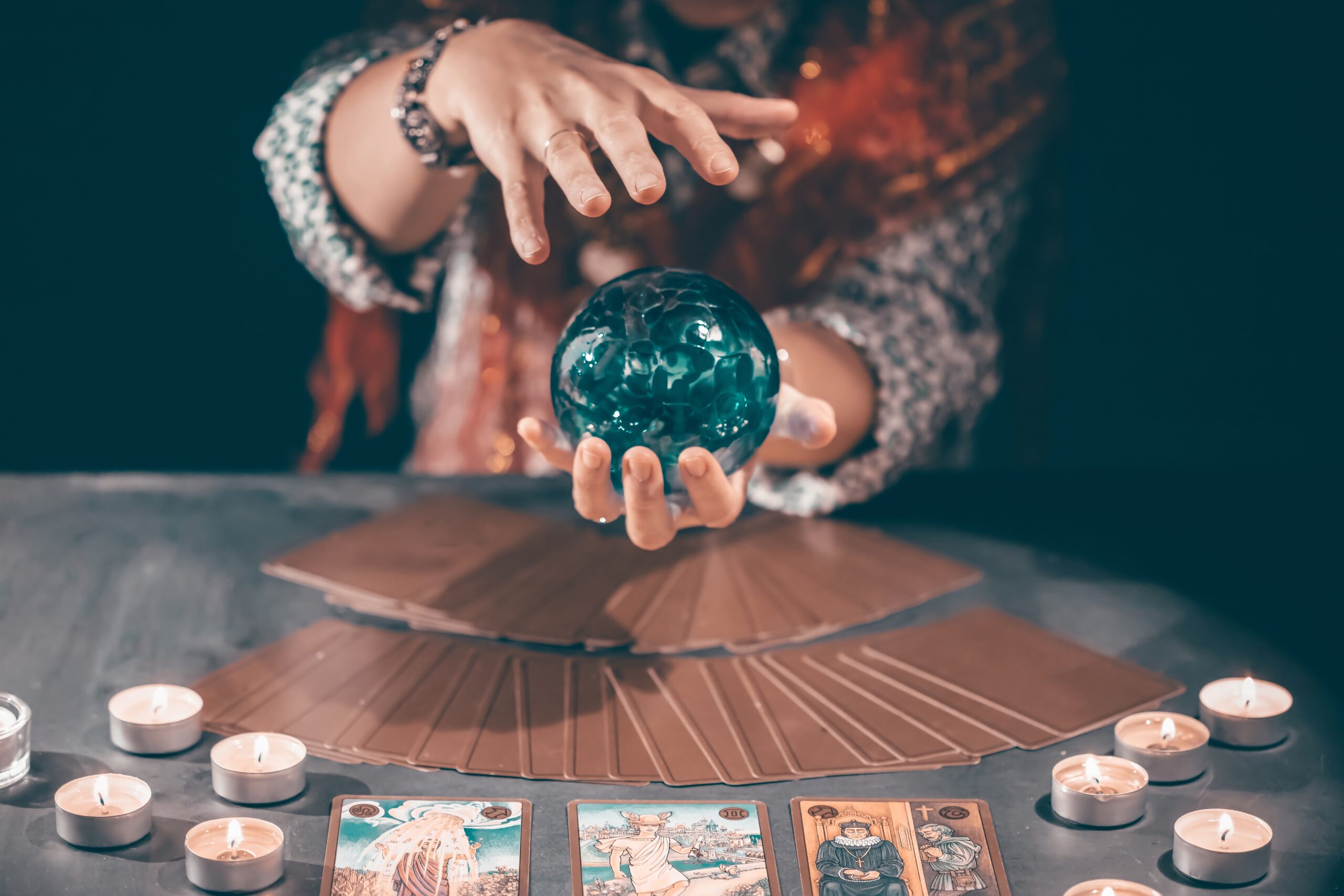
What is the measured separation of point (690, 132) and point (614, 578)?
596 millimetres

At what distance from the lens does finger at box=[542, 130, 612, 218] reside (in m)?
1.12

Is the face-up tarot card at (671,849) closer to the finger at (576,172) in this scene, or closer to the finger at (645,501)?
the finger at (645,501)

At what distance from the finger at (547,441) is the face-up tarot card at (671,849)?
357mm

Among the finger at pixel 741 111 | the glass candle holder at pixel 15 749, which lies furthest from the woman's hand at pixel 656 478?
the glass candle holder at pixel 15 749

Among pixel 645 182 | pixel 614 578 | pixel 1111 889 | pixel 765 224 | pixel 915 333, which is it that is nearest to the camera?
pixel 1111 889

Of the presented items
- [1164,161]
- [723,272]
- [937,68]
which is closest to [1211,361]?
[1164,161]

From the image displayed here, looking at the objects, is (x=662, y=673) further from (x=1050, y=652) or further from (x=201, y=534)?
(x=201, y=534)

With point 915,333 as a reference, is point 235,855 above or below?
below

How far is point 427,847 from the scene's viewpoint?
104cm

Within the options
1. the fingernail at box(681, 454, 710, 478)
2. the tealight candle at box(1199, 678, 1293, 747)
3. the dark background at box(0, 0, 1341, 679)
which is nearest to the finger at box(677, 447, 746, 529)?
the fingernail at box(681, 454, 710, 478)

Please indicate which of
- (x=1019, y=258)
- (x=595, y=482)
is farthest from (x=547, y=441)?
(x=1019, y=258)

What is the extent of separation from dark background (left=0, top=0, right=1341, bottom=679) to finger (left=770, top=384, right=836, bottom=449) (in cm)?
105

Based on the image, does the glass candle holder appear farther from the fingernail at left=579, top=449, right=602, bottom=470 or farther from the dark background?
the dark background

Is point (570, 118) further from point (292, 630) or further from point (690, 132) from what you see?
→ point (292, 630)
